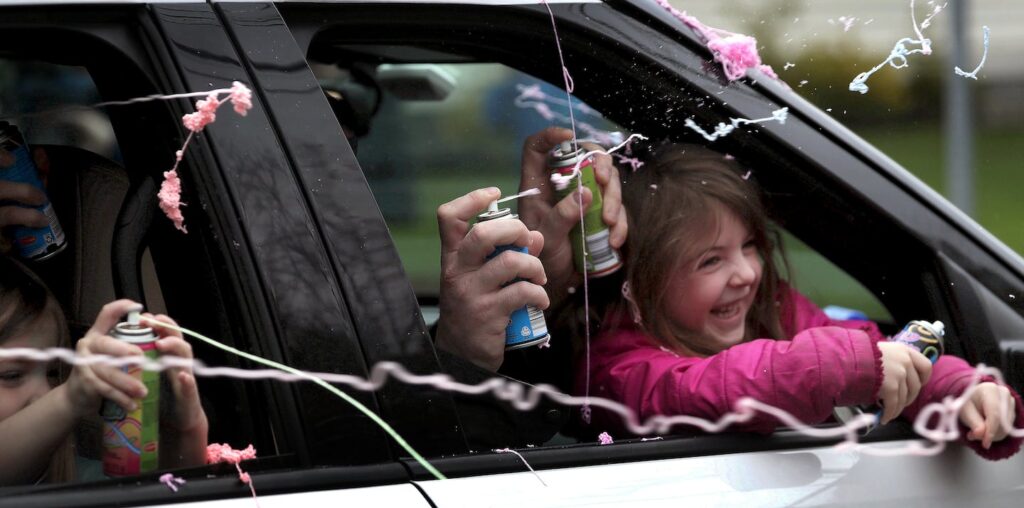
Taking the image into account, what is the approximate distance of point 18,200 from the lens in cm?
194

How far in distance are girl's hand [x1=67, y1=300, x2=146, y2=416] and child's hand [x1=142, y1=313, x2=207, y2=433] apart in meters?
0.05

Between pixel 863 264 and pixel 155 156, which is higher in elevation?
pixel 155 156

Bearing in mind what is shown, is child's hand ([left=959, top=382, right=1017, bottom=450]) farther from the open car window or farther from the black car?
the open car window

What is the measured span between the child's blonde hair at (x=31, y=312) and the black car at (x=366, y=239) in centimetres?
5

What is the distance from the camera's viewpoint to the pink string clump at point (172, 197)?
1.75 meters

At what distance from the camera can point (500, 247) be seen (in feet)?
6.46

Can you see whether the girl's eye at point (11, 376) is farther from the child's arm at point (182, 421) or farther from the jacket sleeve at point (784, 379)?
the jacket sleeve at point (784, 379)

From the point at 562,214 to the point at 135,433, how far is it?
85 centimetres

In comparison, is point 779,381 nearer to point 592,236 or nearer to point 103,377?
point 592,236

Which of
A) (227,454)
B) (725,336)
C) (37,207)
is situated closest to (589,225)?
(725,336)

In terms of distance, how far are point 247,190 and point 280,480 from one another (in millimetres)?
398

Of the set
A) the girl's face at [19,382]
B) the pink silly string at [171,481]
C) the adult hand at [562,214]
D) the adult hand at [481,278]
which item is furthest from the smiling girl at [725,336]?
the girl's face at [19,382]

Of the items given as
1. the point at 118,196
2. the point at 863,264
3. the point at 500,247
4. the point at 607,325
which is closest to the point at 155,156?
the point at 118,196

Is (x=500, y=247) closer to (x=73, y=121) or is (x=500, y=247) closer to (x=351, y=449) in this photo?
(x=351, y=449)
